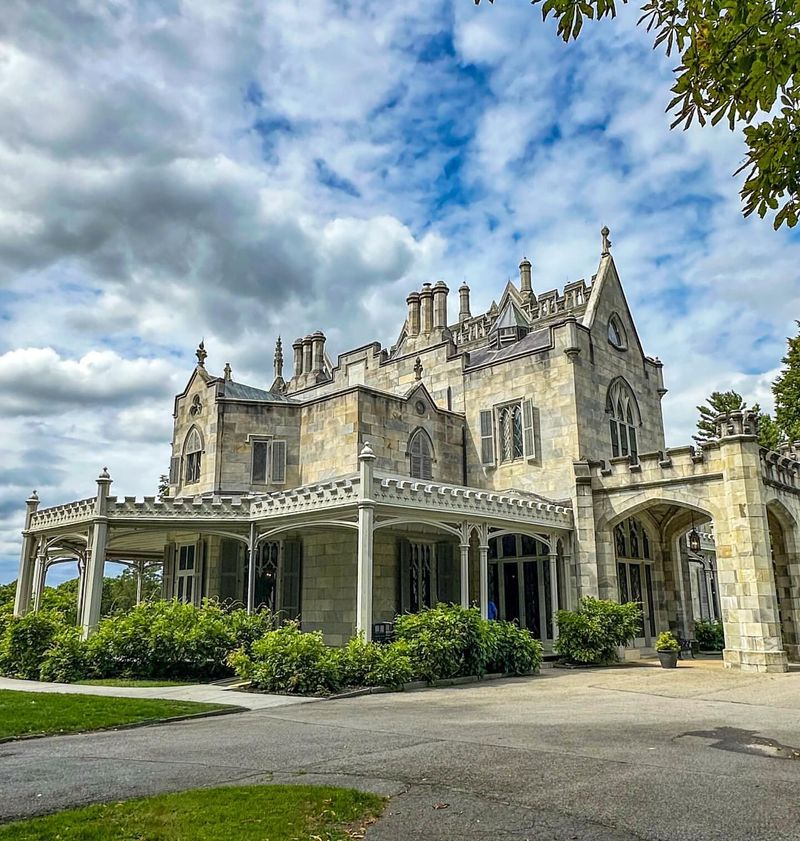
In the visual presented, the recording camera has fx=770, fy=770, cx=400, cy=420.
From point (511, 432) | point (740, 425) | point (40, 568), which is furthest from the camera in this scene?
point (511, 432)

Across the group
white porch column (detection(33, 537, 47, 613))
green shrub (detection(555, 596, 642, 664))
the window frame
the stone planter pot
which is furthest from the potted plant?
white porch column (detection(33, 537, 47, 613))

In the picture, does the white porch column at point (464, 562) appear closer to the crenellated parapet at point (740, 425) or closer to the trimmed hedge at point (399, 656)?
the trimmed hedge at point (399, 656)

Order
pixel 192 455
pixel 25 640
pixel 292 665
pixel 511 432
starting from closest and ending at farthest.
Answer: pixel 292 665 < pixel 25 640 < pixel 511 432 < pixel 192 455

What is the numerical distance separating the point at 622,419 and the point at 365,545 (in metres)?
13.1

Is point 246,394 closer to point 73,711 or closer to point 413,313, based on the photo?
point 413,313

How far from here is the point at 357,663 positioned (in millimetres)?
15109

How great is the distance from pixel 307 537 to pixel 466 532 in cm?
535

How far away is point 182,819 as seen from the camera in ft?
18.4

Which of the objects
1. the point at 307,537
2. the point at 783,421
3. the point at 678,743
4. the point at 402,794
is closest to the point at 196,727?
the point at 402,794

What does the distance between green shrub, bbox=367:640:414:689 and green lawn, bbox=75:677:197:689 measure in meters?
4.14

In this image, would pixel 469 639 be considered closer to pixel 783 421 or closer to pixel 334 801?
pixel 334 801

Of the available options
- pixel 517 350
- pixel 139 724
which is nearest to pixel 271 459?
pixel 517 350

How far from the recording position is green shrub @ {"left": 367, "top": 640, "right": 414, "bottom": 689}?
15.0 meters

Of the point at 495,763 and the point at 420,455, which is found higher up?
the point at 420,455
